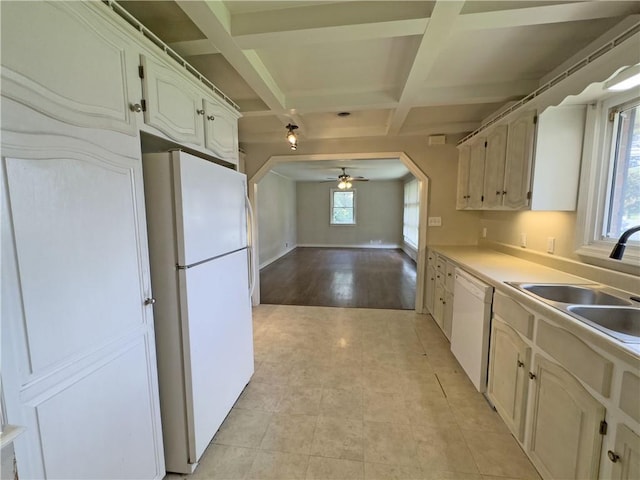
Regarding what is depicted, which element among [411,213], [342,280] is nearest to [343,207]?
[411,213]

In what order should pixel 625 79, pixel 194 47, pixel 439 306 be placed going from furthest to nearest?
pixel 439 306, pixel 194 47, pixel 625 79

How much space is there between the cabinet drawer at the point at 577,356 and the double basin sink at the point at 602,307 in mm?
100

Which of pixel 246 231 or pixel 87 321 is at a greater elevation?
pixel 246 231

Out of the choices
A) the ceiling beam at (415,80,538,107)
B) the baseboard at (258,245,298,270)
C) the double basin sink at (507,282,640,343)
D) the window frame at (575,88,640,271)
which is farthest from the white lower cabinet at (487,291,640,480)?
the baseboard at (258,245,298,270)

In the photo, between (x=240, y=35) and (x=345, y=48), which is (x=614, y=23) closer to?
(x=345, y=48)

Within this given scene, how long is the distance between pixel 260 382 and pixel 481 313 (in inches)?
70.9

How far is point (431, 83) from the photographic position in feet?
8.02

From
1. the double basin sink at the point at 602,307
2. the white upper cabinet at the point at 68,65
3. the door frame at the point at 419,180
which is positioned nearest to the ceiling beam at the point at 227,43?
the white upper cabinet at the point at 68,65

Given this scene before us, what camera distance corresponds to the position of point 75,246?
0.97 metres

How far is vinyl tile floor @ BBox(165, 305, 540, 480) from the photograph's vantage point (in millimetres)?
1550

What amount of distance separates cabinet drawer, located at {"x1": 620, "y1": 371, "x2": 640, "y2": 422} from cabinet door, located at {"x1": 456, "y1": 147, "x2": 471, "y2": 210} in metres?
2.62

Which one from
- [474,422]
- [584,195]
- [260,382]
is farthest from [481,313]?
[260,382]

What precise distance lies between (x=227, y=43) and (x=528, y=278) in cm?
244

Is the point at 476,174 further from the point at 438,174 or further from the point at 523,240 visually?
the point at 523,240
